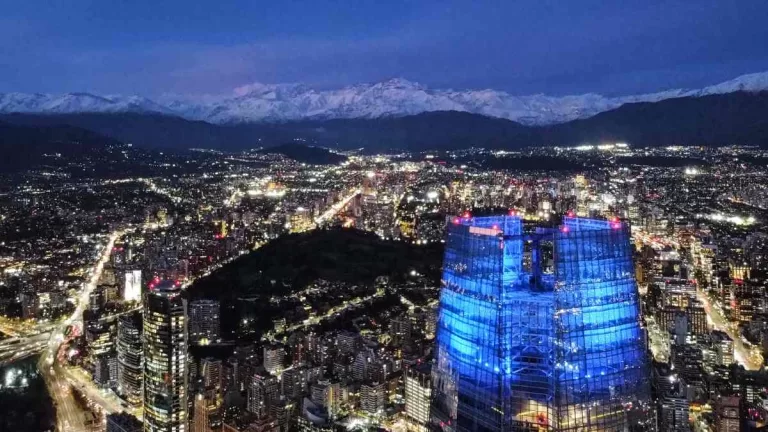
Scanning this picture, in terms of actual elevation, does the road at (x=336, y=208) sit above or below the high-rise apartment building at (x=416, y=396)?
above

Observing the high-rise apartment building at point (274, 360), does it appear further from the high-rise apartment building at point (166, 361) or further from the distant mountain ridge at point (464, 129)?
the distant mountain ridge at point (464, 129)

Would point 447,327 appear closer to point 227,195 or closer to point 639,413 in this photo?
point 639,413

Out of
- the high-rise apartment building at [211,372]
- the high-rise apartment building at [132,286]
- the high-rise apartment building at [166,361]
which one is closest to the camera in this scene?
the high-rise apartment building at [166,361]

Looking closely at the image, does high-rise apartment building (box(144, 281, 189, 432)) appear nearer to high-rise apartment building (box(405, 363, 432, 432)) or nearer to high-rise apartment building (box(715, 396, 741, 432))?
high-rise apartment building (box(405, 363, 432, 432))

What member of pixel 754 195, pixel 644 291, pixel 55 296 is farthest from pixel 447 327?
pixel 754 195

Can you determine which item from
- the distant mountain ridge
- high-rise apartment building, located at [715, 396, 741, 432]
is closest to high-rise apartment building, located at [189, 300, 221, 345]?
high-rise apartment building, located at [715, 396, 741, 432]

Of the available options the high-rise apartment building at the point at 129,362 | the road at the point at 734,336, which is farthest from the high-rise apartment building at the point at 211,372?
the road at the point at 734,336
